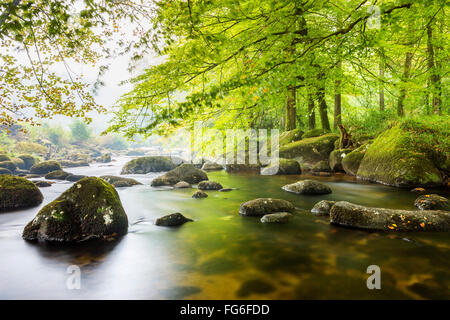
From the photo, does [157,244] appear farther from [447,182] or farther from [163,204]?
[447,182]

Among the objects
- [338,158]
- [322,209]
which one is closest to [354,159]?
[338,158]

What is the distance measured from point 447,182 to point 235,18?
29.7 ft

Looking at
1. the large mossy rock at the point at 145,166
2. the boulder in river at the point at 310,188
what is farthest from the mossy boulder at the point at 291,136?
the large mossy rock at the point at 145,166

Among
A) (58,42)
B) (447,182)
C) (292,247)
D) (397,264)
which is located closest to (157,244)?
(292,247)

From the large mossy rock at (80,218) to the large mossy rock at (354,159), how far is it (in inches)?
414

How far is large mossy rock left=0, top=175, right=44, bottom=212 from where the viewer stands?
7.46 m

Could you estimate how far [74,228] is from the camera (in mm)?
4645

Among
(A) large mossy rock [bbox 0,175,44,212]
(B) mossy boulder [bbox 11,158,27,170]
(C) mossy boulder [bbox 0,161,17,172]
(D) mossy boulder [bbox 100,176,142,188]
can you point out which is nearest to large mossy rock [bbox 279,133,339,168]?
(D) mossy boulder [bbox 100,176,142,188]

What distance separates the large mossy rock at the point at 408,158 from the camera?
8312mm

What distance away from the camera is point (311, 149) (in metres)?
14.3

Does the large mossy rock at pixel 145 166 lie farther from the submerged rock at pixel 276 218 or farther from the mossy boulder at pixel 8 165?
the submerged rock at pixel 276 218

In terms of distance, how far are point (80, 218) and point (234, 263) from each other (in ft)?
10.8

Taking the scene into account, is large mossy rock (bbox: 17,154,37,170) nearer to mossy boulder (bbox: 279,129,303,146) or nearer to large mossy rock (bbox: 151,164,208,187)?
large mossy rock (bbox: 151,164,208,187)
